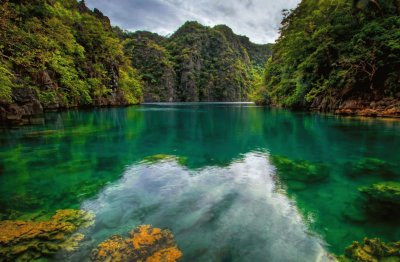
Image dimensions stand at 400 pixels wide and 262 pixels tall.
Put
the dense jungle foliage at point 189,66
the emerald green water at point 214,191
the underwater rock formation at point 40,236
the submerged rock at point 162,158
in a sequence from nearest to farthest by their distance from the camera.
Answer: the underwater rock formation at point 40,236 < the emerald green water at point 214,191 < the submerged rock at point 162,158 < the dense jungle foliage at point 189,66

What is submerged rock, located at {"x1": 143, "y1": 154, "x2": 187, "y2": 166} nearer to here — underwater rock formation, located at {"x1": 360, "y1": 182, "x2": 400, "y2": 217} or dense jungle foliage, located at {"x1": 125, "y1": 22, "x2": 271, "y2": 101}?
underwater rock formation, located at {"x1": 360, "y1": 182, "x2": 400, "y2": 217}

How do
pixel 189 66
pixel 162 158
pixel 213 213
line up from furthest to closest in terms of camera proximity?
pixel 189 66 < pixel 162 158 < pixel 213 213

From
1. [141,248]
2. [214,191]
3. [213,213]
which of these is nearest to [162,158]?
[214,191]

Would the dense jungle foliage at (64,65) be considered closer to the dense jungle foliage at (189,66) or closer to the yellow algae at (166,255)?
the yellow algae at (166,255)

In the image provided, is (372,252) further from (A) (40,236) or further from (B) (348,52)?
(B) (348,52)

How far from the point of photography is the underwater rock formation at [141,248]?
3521mm

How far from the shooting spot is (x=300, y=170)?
8.13 m

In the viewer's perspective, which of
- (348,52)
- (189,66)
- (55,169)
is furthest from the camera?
(189,66)

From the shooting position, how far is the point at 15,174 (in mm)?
7547

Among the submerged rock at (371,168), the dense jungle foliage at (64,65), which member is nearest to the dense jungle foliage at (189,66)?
the dense jungle foliage at (64,65)

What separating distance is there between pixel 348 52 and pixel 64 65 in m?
36.9

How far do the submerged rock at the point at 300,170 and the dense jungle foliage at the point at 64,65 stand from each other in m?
10.4

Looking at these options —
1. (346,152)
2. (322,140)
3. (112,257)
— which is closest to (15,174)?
(112,257)

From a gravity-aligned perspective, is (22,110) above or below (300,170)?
above
